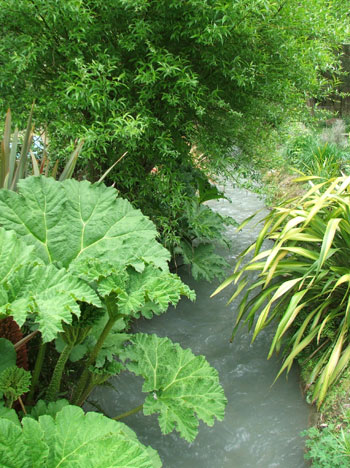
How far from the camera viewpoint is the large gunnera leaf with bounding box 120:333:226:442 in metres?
1.64

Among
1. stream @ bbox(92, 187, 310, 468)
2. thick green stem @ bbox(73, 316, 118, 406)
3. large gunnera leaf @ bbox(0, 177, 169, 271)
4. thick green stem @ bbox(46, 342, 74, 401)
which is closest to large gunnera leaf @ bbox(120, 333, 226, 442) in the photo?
thick green stem @ bbox(73, 316, 118, 406)

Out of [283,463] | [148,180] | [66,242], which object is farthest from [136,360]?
[148,180]

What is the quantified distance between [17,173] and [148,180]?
3.88 feet

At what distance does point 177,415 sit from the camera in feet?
5.40

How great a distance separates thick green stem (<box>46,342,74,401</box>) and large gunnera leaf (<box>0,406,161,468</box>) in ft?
1.22

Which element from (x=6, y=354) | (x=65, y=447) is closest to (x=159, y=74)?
(x=6, y=354)

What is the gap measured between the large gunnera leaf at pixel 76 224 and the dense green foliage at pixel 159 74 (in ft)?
2.82

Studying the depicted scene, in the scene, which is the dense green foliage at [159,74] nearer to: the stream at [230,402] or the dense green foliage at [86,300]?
the stream at [230,402]

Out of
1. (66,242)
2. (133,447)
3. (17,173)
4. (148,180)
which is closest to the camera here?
(133,447)

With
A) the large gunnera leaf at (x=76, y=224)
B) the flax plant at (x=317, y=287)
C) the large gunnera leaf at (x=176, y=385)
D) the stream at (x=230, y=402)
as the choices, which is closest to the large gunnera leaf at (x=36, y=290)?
the large gunnera leaf at (x=76, y=224)

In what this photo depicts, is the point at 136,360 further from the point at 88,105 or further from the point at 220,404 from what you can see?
the point at 88,105

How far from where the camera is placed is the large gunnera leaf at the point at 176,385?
164cm

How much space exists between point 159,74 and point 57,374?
6.75 ft

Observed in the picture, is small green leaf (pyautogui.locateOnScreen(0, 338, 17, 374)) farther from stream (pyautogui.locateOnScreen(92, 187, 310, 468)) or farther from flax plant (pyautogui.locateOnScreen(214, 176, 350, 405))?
flax plant (pyautogui.locateOnScreen(214, 176, 350, 405))
